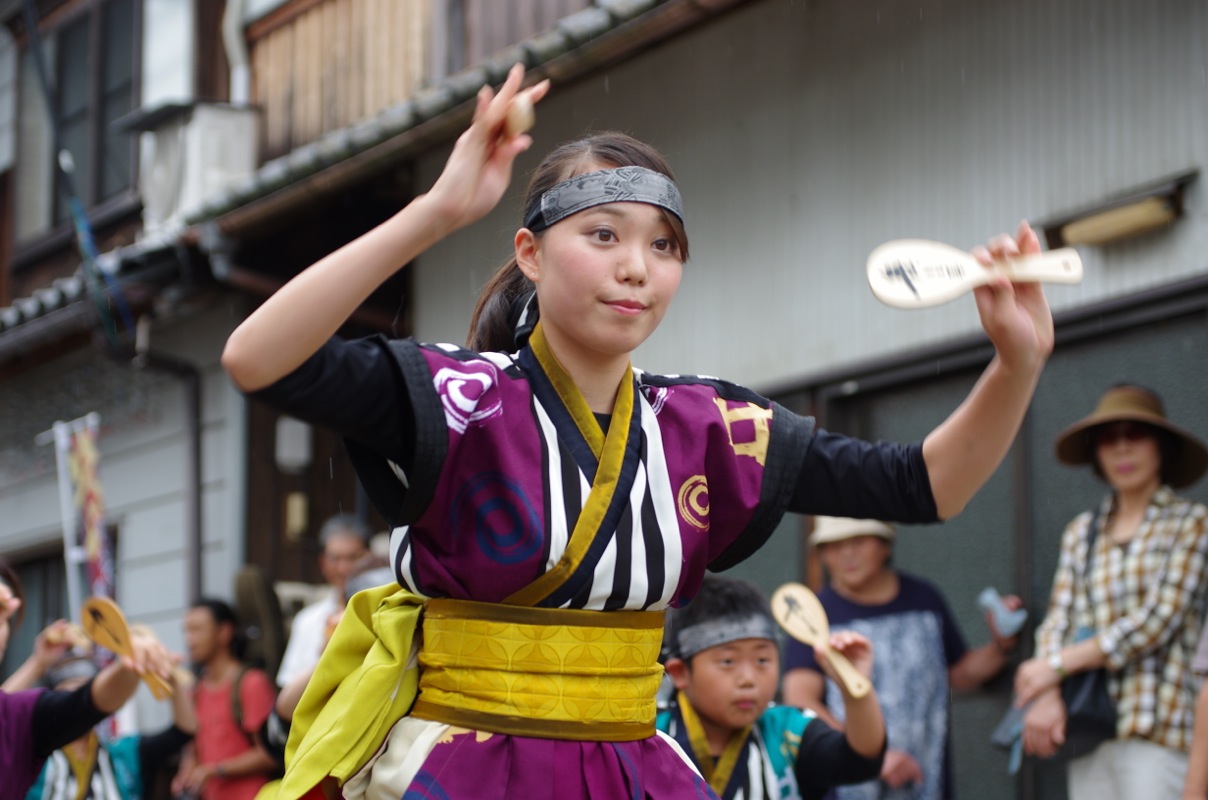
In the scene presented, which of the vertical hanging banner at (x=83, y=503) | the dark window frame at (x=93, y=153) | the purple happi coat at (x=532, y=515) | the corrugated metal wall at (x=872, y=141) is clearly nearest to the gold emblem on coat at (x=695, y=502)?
the purple happi coat at (x=532, y=515)

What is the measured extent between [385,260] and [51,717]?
3285mm

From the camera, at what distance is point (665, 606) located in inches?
99.7

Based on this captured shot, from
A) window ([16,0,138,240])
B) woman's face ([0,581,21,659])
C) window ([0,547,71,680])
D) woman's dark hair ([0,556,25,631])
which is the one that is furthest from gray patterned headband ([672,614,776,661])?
window ([16,0,138,240])

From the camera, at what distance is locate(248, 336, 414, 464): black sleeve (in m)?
2.12

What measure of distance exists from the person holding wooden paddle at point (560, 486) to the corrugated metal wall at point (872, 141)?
267 cm

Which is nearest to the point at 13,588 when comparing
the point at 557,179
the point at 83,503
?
the point at 557,179

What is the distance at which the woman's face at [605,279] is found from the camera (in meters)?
2.45

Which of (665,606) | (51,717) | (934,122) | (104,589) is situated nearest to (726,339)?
(934,122)

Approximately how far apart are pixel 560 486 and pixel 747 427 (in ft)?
1.25

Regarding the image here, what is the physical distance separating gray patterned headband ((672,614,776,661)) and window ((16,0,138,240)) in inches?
342

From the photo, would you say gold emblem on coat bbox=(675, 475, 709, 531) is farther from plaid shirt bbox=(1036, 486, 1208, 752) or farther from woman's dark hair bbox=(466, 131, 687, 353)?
plaid shirt bbox=(1036, 486, 1208, 752)

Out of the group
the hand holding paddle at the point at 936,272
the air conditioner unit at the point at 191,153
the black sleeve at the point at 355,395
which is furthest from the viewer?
the air conditioner unit at the point at 191,153

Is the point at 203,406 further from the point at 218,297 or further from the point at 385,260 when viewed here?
the point at 385,260

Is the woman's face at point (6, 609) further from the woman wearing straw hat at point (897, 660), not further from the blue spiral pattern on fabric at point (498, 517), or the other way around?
the blue spiral pattern on fabric at point (498, 517)
